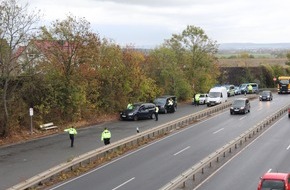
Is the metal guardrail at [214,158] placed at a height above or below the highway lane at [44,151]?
above

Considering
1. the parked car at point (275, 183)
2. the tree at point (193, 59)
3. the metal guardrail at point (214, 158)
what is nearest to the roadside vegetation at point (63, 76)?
the tree at point (193, 59)

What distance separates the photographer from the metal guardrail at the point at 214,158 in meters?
17.8

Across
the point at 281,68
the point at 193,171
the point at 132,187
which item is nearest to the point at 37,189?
the point at 132,187

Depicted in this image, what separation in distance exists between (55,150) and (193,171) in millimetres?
11178

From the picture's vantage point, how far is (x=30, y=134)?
3388cm

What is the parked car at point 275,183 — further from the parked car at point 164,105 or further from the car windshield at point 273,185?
the parked car at point 164,105

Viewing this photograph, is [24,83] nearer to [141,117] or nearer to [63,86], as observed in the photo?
[63,86]

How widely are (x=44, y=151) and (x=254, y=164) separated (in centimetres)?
1227

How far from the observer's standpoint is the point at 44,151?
2769cm

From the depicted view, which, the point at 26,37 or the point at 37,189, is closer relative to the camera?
the point at 37,189

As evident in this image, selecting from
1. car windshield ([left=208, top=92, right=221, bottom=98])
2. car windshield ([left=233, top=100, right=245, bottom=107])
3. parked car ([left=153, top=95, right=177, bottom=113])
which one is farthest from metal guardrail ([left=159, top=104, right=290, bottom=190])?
car windshield ([left=208, top=92, right=221, bottom=98])

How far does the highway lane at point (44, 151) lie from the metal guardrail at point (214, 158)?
282 inches

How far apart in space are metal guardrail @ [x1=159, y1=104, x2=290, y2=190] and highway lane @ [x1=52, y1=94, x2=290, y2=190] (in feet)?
2.95

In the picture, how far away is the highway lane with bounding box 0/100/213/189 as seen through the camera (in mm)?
22047
